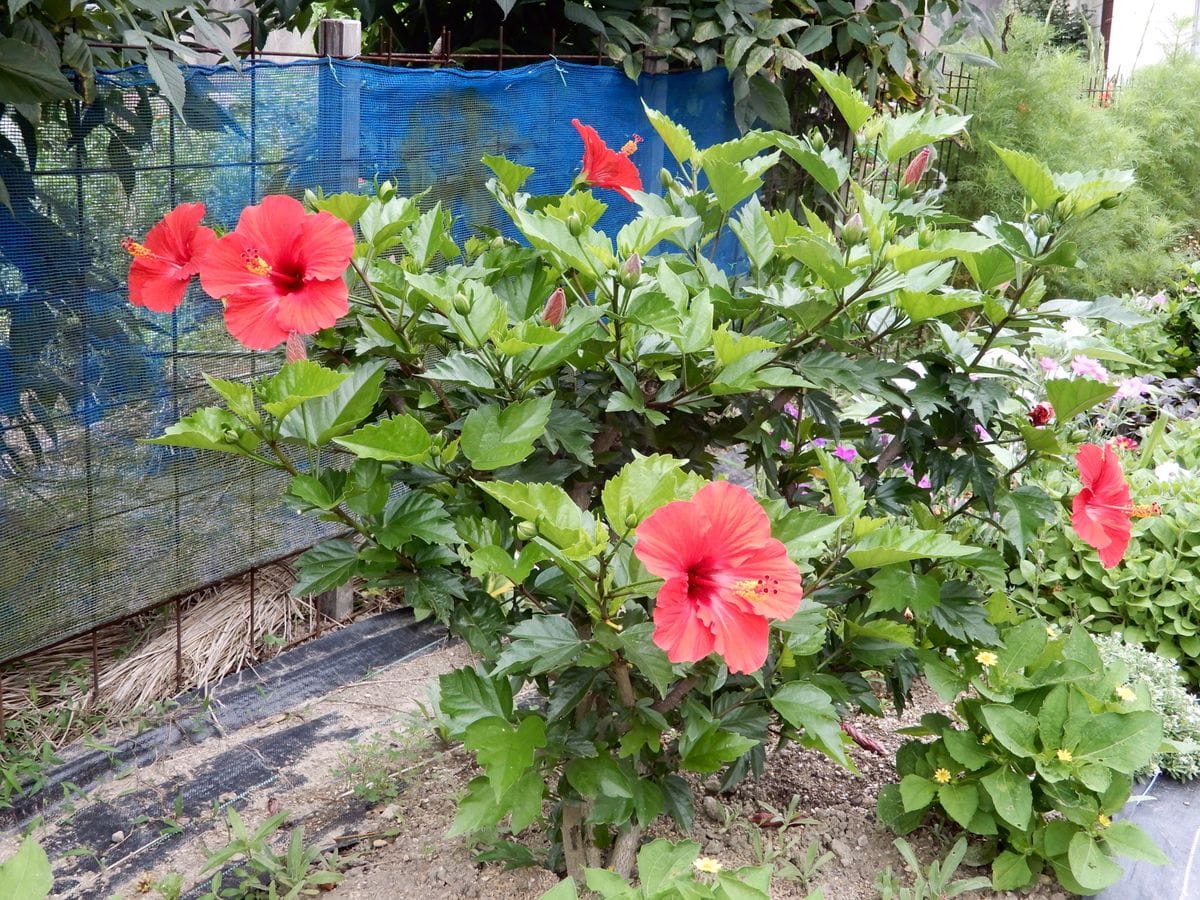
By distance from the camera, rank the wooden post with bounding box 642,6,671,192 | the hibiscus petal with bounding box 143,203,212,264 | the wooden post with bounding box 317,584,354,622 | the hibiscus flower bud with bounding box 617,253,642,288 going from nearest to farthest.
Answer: the hibiscus flower bud with bounding box 617,253,642,288
the hibiscus petal with bounding box 143,203,212,264
the wooden post with bounding box 317,584,354,622
the wooden post with bounding box 642,6,671,192

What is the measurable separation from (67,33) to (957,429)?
175 cm

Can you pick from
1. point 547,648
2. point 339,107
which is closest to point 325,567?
point 547,648

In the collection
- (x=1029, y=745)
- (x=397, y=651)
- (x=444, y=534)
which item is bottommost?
(x=397, y=651)

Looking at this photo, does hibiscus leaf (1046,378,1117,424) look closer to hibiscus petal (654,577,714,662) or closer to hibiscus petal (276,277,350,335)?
hibiscus petal (654,577,714,662)

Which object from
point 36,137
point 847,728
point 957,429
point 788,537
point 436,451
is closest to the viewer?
point 788,537

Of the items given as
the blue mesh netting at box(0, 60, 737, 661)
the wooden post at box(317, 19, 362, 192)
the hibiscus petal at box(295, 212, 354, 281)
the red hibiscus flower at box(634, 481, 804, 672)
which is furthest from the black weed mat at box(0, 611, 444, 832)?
the red hibiscus flower at box(634, 481, 804, 672)

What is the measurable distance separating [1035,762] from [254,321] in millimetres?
1403

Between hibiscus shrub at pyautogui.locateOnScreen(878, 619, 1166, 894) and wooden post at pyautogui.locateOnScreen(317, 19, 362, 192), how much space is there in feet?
5.71

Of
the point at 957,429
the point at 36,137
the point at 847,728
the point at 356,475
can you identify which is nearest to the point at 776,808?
the point at 847,728

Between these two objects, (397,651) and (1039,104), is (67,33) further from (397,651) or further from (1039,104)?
(1039,104)

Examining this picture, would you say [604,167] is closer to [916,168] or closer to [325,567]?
[916,168]

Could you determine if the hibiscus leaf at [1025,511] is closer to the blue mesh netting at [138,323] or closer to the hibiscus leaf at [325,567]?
the hibiscus leaf at [325,567]

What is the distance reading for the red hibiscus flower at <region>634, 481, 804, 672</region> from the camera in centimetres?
104

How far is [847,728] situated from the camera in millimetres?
2406
